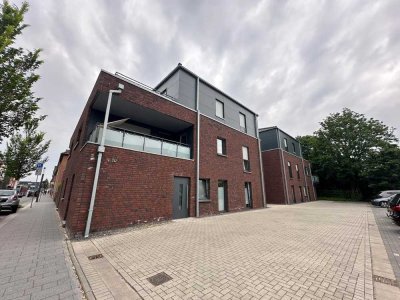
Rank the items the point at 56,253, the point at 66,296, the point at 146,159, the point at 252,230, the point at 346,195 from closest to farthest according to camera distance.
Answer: the point at 66,296 → the point at 56,253 → the point at 252,230 → the point at 146,159 → the point at 346,195

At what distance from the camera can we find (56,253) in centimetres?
522

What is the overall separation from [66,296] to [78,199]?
4.48 m

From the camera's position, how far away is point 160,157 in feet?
31.9

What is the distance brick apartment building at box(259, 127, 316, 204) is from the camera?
71.4ft

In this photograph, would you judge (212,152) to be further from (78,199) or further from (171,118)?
(78,199)

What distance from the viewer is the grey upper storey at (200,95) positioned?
39.4 ft

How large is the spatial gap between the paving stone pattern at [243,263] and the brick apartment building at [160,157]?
5.25ft

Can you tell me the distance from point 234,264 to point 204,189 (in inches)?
314

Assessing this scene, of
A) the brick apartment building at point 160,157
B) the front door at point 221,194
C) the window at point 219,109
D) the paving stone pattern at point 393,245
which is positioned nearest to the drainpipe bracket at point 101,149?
the brick apartment building at point 160,157


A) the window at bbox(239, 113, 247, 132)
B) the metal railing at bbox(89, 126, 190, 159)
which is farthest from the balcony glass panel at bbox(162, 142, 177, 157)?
the window at bbox(239, 113, 247, 132)

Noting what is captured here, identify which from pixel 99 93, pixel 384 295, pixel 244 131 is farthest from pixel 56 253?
pixel 244 131

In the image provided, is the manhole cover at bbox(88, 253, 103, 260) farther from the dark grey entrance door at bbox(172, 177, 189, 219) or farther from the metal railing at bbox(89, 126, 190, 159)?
the dark grey entrance door at bbox(172, 177, 189, 219)

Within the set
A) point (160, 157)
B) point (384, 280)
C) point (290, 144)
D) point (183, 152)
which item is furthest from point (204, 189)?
point (290, 144)

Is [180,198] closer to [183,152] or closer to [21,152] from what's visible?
[183,152]
